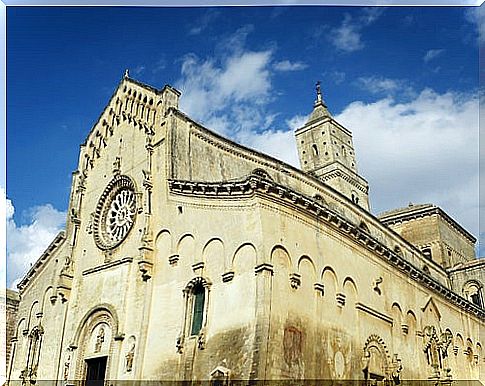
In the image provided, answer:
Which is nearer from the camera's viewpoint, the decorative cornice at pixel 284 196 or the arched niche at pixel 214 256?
the decorative cornice at pixel 284 196

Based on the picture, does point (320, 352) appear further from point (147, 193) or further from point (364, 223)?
point (364, 223)

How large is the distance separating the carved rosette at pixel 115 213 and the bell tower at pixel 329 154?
16.9m

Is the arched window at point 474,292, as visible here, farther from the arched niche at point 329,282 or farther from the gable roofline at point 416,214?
the arched niche at point 329,282

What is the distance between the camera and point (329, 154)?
36.5 m

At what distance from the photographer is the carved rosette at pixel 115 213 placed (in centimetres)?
2008

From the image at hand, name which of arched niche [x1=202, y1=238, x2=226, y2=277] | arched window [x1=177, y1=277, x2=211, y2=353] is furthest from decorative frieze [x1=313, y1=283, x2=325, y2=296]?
arched window [x1=177, y1=277, x2=211, y2=353]

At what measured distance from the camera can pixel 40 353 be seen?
20.9 metres

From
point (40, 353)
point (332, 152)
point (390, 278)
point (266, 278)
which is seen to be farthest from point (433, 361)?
point (332, 152)

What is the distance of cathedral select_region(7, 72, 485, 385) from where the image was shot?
50.4ft

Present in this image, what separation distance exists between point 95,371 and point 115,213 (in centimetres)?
518

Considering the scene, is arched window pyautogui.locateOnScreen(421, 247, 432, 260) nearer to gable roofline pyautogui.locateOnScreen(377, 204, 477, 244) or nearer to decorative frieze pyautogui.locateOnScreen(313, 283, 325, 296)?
gable roofline pyautogui.locateOnScreen(377, 204, 477, 244)

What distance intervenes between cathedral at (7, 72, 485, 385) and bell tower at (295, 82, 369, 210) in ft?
30.9

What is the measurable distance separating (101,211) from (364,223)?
36.5 feet

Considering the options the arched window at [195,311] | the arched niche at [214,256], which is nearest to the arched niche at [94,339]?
the arched window at [195,311]
